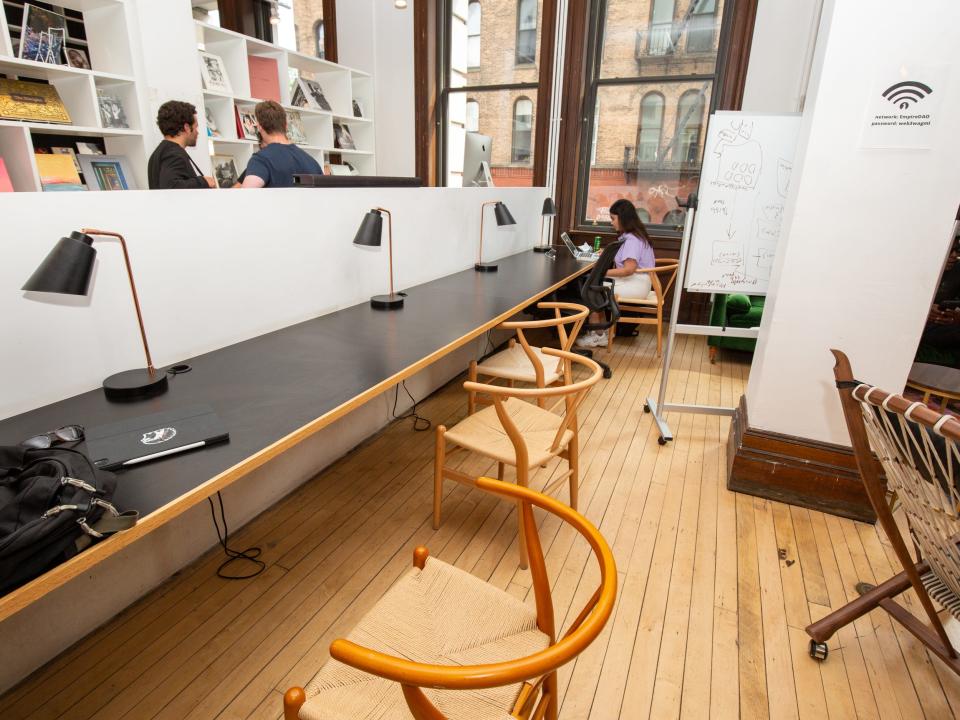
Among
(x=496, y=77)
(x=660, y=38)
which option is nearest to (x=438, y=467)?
(x=660, y=38)

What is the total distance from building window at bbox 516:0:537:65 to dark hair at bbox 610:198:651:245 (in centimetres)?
211

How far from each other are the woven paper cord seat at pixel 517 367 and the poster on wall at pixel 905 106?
4.91 feet

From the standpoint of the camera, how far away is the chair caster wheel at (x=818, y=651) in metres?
1.60

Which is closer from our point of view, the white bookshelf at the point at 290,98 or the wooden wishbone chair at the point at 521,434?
the wooden wishbone chair at the point at 521,434

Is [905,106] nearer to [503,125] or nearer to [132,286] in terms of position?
[132,286]

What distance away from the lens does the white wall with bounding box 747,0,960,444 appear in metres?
1.89

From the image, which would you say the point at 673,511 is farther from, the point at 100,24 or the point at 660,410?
the point at 100,24

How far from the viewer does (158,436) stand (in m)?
1.19

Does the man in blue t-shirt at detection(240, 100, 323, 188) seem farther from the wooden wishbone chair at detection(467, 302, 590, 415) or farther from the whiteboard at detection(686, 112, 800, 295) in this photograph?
the whiteboard at detection(686, 112, 800, 295)

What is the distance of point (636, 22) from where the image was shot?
4836mm

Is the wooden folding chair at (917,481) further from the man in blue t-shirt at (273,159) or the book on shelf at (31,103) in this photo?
the book on shelf at (31,103)

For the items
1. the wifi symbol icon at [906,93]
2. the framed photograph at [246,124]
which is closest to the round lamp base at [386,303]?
the wifi symbol icon at [906,93]

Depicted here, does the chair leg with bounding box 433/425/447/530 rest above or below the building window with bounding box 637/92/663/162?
below

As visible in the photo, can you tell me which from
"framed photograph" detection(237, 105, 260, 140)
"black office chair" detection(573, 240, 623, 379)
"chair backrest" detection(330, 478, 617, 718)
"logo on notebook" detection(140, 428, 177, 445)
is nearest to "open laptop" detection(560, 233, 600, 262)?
"black office chair" detection(573, 240, 623, 379)
